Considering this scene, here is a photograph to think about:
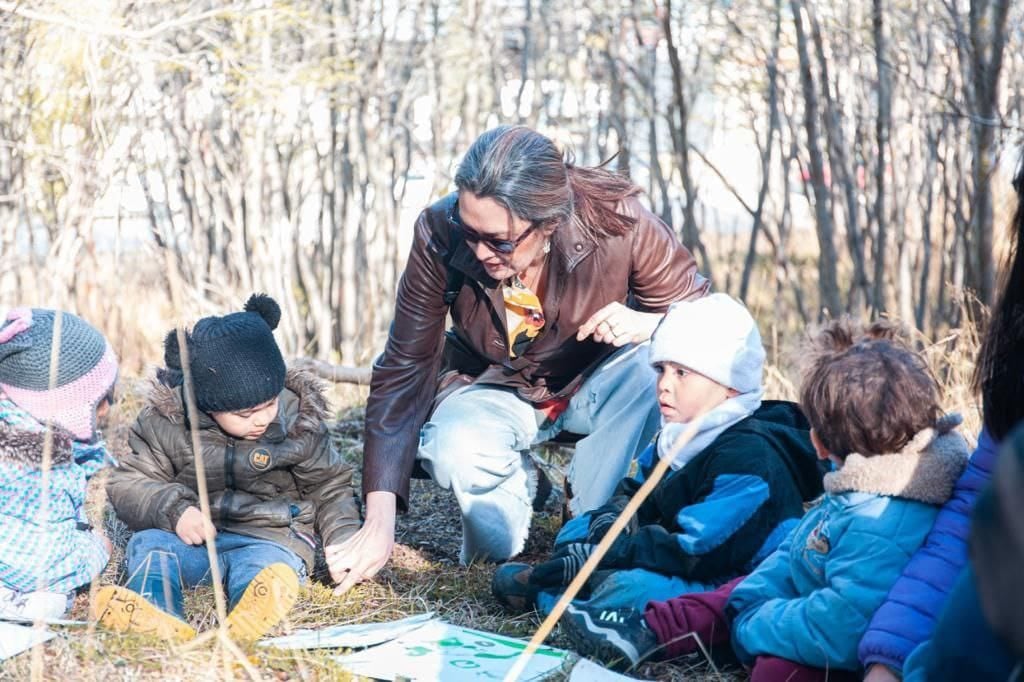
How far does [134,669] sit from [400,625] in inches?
25.0

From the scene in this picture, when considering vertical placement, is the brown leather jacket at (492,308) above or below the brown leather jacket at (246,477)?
above

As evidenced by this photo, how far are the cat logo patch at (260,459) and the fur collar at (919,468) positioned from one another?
4.96ft

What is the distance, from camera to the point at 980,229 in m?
4.68

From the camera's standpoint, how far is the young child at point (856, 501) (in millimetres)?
2133

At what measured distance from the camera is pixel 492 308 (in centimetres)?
325

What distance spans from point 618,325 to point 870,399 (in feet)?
3.41

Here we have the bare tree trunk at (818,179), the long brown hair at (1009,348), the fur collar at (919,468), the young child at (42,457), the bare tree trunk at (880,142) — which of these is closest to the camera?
the long brown hair at (1009,348)

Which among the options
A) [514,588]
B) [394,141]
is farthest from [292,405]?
[394,141]

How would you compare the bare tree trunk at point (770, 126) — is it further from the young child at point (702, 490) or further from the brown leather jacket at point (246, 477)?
the brown leather jacket at point (246, 477)

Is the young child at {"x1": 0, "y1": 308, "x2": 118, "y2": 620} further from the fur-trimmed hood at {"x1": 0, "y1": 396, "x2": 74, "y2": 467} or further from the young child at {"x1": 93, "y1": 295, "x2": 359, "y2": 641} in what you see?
the young child at {"x1": 93, "y1": 295, "x2": 359, "y2": 641}

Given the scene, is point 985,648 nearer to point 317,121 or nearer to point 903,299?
point 903,299

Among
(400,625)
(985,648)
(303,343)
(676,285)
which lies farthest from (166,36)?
(985,648)

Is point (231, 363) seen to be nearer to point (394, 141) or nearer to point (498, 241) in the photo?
point (498, 241)

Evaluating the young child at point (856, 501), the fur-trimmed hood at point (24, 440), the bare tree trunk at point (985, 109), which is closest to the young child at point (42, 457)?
the fur-trimmed hood at point (24, 440)
